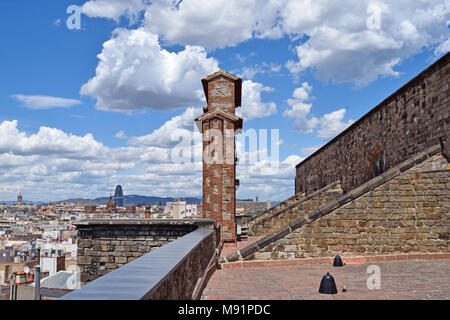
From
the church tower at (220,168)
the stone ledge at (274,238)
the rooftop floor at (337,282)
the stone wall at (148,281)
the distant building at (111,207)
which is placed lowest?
the distant building at (111,207)

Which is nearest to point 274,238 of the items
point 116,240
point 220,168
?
point 220,168

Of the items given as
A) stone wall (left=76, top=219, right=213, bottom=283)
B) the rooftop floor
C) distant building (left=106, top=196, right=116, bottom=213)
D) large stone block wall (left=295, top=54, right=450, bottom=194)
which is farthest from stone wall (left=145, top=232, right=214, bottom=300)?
distant building (left=106, top=196, right=116, bottom=213)

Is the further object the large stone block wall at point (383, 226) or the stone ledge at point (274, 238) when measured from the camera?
the stone ledge at point (274, 238)

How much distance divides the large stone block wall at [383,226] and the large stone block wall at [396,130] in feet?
6.24

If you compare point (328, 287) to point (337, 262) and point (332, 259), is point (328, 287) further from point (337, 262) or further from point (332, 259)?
point (332, 259)

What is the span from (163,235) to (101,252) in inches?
76.6

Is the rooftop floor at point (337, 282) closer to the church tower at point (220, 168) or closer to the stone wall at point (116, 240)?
the stone wall at point (116, 240)

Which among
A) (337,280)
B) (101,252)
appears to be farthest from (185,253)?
(101,252)

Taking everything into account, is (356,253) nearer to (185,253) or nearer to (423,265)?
(423,265)

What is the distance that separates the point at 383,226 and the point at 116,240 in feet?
24.0

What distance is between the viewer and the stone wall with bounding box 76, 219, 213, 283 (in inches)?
435

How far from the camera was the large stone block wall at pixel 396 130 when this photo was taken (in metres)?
10.3

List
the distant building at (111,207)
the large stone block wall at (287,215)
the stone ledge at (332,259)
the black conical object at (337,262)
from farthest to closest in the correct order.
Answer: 1. the distant building at (111,207)
2. the large stone block wall at (287,215)
3. the stone ledge at (332,259)
4. the black conical object at (337,262)

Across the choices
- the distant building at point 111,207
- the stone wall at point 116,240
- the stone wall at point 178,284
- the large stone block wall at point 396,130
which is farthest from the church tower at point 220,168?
the distant building at point 111,207
